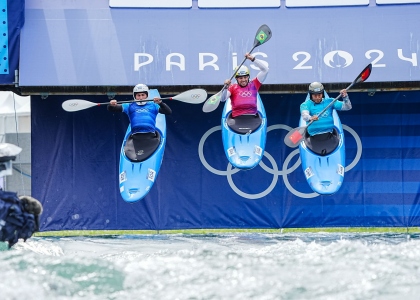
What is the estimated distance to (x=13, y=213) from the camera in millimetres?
7195

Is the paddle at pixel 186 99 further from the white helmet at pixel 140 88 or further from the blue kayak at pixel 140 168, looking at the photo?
the blue kayak at pixel 140 168

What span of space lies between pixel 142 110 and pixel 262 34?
1845 mm

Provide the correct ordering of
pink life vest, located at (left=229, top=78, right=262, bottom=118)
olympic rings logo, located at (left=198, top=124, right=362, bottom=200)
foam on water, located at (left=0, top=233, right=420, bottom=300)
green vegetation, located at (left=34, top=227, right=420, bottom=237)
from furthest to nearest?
olympic rings logo, located at (left=198, top=124, right=362, bottom=200) → green vegetation, located at (left=34, top=227, right=420, bottom=237) → pink life vest, located at (left=229, top=78, right=262, bottom=118) → foam on water, located at (left=0, top=233, right=420, bottom=300)

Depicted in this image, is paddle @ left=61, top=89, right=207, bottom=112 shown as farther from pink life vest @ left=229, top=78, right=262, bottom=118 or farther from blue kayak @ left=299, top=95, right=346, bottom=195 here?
blue kayak @ left=299, top=95, right=346, bottom=195

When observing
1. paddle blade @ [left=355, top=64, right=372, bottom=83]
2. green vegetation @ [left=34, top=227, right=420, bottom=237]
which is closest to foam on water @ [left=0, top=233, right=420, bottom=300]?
paddle blade @ [left=355, top=64, right=372, bottom=83]

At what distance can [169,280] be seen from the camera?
6.68 m

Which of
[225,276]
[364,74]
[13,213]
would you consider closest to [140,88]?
[364,74]

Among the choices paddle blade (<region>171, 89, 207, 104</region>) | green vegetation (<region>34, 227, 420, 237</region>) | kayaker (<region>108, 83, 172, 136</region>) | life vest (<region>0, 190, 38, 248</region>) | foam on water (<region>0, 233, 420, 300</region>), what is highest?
paddle blade (<region>171, 89, 207, 104</region>)

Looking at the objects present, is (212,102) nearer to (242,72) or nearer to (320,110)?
(242,72)

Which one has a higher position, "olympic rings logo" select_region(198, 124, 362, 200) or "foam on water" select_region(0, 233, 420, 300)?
"olympic rings logo" select_region(198, 124, 362, 200)

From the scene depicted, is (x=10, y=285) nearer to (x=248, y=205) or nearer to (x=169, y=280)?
(x=169, y=280)

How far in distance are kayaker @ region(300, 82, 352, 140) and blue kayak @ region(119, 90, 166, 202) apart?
6.34ft

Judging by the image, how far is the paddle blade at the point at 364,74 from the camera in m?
11.2

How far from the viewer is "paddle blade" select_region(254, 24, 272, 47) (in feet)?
37.5
